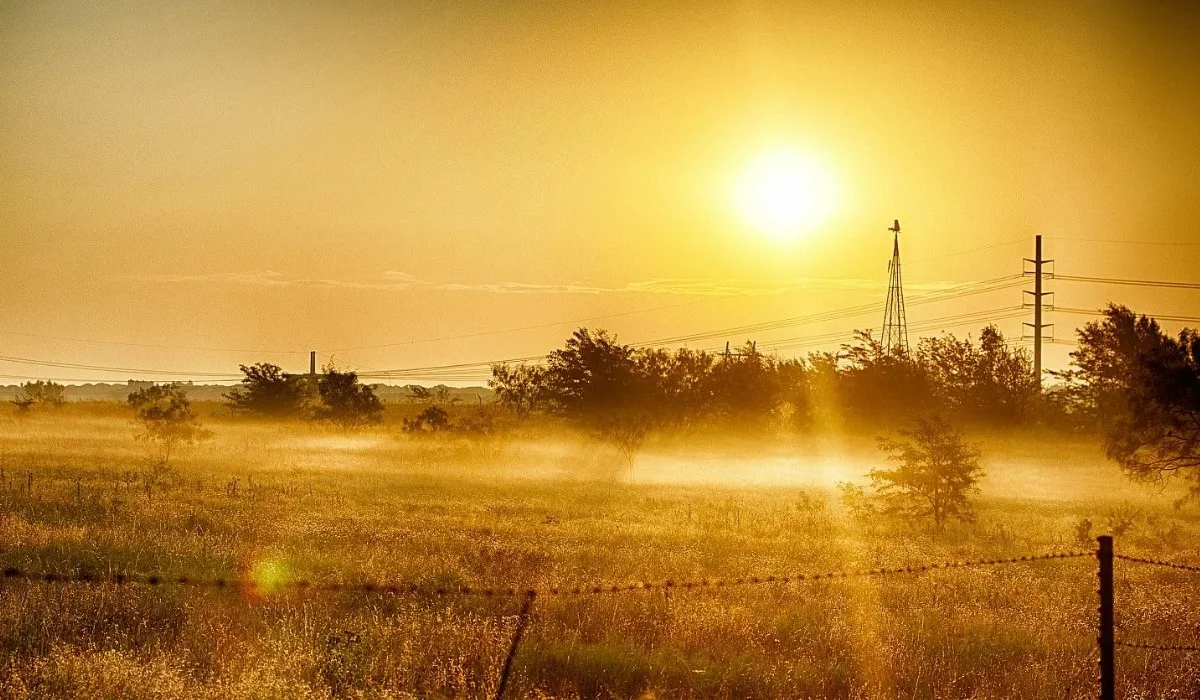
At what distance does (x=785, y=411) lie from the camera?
2798 inches

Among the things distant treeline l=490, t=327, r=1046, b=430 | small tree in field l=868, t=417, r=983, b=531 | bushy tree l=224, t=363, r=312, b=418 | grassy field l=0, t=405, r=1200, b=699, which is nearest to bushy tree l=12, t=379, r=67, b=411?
bushy tree l=224, t=363, r=312, b=418

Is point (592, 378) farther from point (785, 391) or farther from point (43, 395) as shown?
point (43, 395)

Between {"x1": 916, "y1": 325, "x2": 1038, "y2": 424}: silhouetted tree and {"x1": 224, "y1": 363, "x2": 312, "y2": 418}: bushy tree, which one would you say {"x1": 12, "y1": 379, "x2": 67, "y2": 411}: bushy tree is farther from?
{"x1": 916, "y1": 325, "x2": 1038, "y2": 424}: silhouetted tree

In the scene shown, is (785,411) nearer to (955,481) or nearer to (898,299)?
(898,299)

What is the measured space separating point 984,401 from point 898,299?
10.6m

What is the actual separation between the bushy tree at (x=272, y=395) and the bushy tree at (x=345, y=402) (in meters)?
7.68

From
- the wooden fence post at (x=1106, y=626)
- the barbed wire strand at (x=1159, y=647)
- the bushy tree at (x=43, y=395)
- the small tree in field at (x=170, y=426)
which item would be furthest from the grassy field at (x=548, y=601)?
the bushy tree at (x=43, y=395)

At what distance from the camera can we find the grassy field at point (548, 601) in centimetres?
995

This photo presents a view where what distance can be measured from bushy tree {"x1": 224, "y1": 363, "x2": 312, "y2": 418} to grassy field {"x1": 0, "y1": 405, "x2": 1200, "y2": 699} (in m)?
54.6

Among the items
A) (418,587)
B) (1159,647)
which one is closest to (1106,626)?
(1159,647)

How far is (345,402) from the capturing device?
74.1 metres

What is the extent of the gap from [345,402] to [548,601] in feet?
207

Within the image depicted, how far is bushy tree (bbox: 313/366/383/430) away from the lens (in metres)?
72.9

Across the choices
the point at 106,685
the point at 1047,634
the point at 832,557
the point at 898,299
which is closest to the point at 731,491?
the point at 832,557
